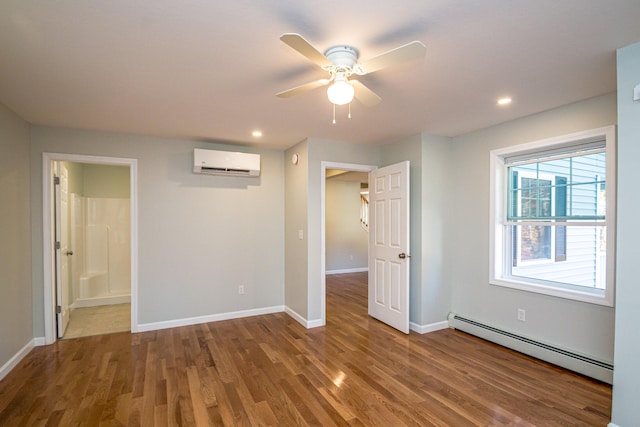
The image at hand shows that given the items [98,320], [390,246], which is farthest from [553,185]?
[98,320]

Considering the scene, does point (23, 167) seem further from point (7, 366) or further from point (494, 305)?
point (494, 305)

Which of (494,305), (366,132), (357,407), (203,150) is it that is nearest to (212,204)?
(203,150)

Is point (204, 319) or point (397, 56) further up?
point (397, 56)

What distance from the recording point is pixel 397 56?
1611 mm

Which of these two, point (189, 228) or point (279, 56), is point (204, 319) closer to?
point (189, 228)

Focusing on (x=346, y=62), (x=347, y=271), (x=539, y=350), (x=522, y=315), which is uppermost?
(x=346, y=62)

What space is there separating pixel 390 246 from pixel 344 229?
4091 millimetres

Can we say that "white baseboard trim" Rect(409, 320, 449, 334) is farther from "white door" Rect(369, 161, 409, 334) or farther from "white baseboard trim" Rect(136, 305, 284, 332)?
"white baseboard trim" Rect(136, 305, 284, 332)

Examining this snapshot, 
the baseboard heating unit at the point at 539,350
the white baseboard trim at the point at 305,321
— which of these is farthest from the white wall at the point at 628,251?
the white baseboard trim at the point at 305,321

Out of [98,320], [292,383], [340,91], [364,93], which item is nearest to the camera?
[340,91]

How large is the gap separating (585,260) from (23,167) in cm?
547

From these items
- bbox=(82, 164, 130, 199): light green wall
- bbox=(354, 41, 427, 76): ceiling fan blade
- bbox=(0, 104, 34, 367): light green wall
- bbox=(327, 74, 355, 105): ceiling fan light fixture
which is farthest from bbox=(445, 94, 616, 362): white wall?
bbox=(82, 164, 130, 199): light green wall

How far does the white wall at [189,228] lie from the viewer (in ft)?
11.9

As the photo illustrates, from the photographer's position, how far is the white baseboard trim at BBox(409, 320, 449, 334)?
3.82 m
